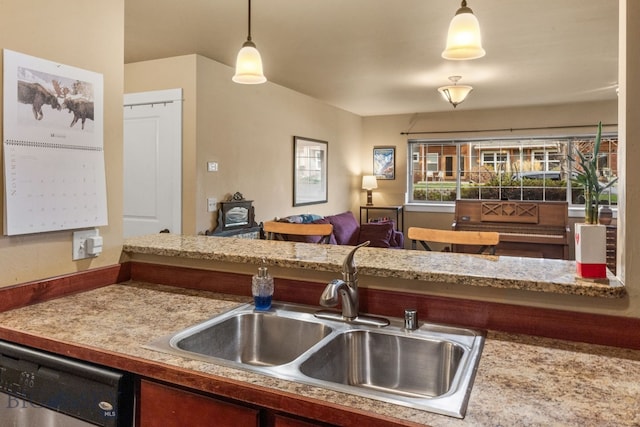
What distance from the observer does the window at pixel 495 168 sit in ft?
20.8

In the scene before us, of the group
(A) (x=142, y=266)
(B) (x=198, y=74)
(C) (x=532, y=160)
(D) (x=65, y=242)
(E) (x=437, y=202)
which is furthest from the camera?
(E) (x=437, y=202)

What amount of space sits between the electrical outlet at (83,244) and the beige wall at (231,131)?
2019 mm

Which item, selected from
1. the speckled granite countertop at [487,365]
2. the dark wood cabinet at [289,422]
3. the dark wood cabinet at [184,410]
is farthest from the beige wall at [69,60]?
the dark wood cabinet at [289,422]

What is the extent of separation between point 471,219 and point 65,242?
5059 millimetres

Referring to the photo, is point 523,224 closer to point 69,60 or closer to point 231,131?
point 231,131

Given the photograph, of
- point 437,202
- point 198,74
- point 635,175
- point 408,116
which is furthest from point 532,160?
point 635,175

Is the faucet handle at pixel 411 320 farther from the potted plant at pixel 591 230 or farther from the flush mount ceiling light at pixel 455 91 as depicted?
the flush mount ceiling light at pixel 455 91

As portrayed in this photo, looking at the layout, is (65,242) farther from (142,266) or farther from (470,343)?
(470,343)

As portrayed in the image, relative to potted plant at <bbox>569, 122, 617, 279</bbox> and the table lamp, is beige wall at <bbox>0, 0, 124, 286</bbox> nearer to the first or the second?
potted plant at <bbox>569, 122, 617, 279</bbox>

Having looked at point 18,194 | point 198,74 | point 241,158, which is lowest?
point 18,194

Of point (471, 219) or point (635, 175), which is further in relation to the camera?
point (471, 219)

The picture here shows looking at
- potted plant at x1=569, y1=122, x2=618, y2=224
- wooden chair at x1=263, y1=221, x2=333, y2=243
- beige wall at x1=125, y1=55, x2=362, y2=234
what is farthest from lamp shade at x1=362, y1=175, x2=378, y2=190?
potted plant at x1=569, y1=122, x2=618, y2=224

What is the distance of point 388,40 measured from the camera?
3.39m

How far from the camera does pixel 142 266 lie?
6.32 feet
